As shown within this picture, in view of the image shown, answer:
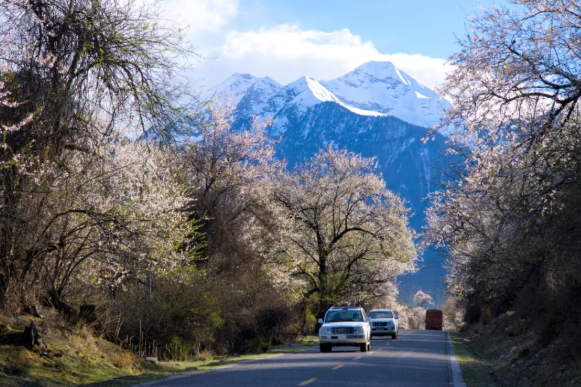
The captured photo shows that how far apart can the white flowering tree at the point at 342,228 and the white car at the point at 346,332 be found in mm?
19988

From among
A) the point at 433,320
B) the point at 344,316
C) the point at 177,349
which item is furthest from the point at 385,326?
the point at 433,320

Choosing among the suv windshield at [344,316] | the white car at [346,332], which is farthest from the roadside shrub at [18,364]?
the suv windshield at [344,316]

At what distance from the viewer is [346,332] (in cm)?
2506

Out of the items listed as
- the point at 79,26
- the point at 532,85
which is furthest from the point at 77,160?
the point at 532,85

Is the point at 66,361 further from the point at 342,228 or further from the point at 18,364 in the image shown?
the point at 342,228

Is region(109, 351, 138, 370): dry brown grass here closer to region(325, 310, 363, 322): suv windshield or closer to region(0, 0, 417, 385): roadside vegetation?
region(0, 0, 417, 385): roadside vegetation

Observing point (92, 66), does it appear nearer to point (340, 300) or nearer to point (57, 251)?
point (57, 251)

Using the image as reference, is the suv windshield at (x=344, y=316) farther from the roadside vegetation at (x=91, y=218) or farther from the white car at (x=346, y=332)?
the roadside vegetation at (x=91, y=218)

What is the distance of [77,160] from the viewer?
19297 mm

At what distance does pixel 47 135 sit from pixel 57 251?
3.24 meters

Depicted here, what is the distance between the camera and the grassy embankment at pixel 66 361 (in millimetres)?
13360

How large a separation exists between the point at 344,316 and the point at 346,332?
1.21 m

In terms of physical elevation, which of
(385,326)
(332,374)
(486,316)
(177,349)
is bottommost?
(332,374)

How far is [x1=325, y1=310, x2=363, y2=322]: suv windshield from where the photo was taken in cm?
2608
